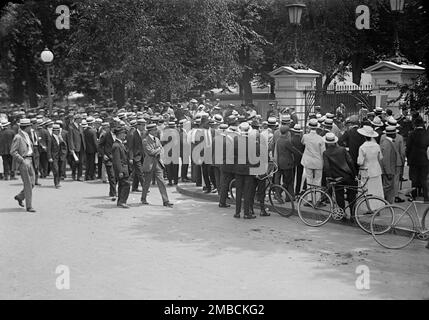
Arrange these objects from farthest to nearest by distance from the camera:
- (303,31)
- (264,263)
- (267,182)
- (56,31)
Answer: (56,31), (303,31), (267,182), (264,263)

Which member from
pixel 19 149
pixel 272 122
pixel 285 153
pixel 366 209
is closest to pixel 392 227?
pixel 366 209

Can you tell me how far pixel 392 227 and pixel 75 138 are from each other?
11.0 metres

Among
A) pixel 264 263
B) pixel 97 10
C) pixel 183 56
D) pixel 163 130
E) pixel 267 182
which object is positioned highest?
pixel 97 10

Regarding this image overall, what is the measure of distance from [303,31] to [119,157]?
842 inches

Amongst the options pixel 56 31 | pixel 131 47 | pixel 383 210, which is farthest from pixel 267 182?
pixel 56 31

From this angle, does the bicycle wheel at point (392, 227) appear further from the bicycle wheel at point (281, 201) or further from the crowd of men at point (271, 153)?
the bicycle wheel at point (281, 201)

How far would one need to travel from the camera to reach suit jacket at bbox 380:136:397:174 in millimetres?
11938

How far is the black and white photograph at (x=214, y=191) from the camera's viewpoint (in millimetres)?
7379

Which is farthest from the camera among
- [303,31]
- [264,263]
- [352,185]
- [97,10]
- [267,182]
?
[303,31]

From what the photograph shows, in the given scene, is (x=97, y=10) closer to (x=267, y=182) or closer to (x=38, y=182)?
(x=38, y=182)

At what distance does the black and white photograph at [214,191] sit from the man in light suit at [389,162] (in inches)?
1.1

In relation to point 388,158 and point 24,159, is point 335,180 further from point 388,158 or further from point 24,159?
point 24,159

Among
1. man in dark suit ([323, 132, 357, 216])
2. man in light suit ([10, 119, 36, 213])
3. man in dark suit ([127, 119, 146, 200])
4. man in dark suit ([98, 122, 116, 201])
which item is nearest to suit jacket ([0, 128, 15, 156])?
man in dark suit ([98, 122, 116, 201])

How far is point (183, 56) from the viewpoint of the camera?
24641 millimetres
